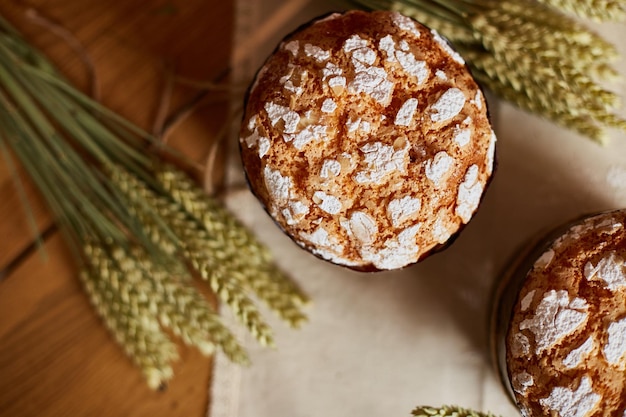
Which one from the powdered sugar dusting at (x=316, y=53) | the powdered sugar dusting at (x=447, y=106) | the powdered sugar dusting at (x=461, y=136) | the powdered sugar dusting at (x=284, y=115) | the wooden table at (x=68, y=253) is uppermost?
the powdered sugar dusting at (x=316, y=53)

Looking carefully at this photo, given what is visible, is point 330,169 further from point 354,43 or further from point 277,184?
point 354,43

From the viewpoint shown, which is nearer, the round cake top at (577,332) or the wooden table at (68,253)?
the round cake top at (577,332)

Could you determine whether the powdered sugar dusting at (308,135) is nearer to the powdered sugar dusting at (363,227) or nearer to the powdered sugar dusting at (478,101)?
the powdered sugar dusting at (363,227)

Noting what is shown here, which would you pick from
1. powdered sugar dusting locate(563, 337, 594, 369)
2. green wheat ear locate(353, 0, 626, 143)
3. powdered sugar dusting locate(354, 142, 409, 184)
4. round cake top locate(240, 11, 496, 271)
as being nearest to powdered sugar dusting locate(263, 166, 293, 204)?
round cake top locate(240, 11, 496, 271)

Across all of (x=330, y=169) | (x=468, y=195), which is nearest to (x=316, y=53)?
(x=330, y=169)

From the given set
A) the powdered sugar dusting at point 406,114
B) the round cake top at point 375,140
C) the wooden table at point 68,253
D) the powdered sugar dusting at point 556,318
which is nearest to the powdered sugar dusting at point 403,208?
the round cake top at point 375,140

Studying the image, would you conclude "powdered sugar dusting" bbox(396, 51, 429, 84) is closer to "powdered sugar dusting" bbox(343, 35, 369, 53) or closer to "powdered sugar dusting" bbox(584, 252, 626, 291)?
"powdered sugar dusting" bbox(343, 35, 369, 53)

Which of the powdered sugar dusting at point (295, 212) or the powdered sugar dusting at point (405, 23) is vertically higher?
the powdered sugar dusting at point (405, 23)

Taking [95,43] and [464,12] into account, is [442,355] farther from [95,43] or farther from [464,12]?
[95,43]
